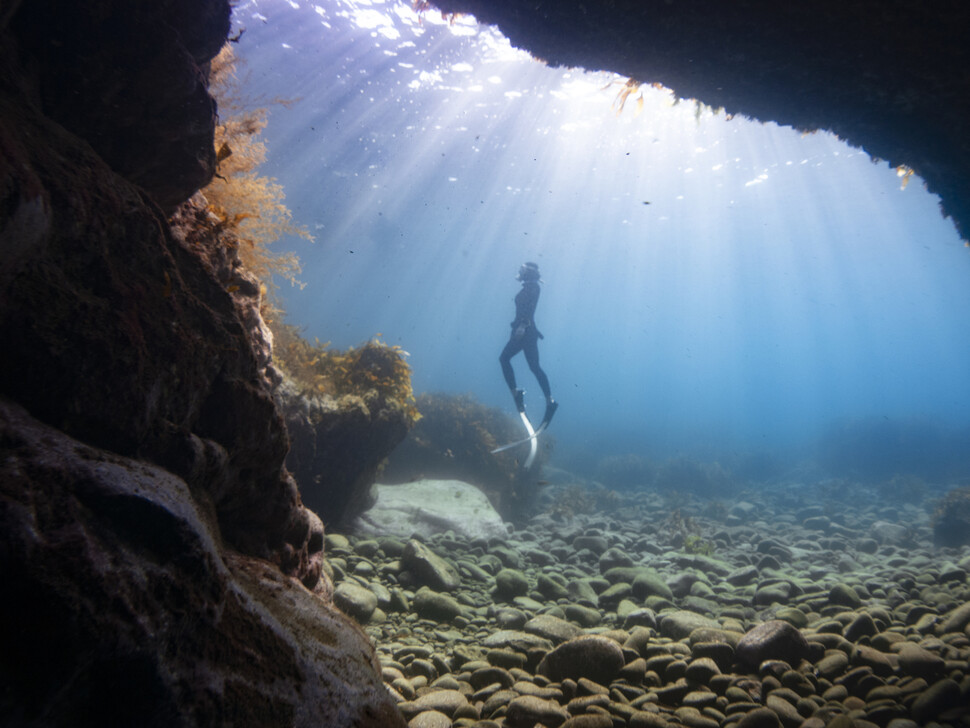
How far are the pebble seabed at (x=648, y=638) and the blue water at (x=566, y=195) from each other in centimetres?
678

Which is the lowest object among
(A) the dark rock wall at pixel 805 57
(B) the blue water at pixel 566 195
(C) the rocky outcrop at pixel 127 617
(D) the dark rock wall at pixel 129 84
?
(C) the rocky outcrop at pixel 127 617

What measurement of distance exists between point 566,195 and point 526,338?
2321cm

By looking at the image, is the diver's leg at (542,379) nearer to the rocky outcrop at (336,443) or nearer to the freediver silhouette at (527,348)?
the freediver silhouette at (527,348)

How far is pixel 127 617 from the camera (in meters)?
1.30

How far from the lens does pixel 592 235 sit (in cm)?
4269

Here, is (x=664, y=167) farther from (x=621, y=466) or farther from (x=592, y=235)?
(x=621, y=466)

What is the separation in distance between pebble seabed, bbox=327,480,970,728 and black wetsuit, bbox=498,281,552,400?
18.9 ft

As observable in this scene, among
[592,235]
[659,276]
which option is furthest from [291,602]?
[659,276]

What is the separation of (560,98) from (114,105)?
22.6 metres

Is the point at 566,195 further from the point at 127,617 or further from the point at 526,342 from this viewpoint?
the point at 127,617

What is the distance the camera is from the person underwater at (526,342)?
42.3ft

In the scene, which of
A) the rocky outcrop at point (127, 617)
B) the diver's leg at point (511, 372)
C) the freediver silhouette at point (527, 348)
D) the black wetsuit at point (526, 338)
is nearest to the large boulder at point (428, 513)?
the freediver silhouette at point (527, 348)

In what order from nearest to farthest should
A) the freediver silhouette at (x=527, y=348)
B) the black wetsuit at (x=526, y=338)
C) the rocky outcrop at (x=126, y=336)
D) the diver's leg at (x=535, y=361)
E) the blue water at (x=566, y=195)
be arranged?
the rocky outcrop at (x=126, y=336), the freediver silhouette at (x=527, y=348), the black wetsuit at (x=526, y=338), the diver's leg at (x=535, y=361), the blue water at (x=566, y=195)

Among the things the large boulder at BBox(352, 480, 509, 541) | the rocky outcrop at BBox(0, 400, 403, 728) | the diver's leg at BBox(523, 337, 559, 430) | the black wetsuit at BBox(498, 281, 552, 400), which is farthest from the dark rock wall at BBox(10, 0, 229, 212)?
the diver's leg at BBox(523, 337, 559, 430)
